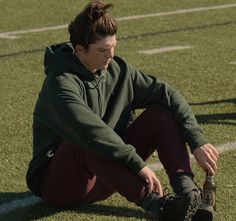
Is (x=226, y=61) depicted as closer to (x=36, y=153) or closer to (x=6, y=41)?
(x=6, y=41)

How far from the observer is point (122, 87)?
4.18 m

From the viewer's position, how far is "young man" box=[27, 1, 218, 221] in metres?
3.80

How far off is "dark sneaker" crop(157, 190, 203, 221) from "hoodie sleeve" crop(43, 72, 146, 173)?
22 cm

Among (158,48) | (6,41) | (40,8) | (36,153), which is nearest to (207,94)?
(158,48)

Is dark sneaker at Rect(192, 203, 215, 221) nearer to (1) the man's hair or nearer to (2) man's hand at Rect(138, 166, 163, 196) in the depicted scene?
(2) man's hand at Rect(138, 166, 163, 196)

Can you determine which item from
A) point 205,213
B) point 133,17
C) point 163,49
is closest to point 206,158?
point 205,213

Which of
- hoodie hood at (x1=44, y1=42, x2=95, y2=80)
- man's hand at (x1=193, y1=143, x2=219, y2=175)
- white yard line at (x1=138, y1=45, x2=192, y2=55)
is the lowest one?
white yard line at (x1=138, y1=45, x2=192, y2=55)

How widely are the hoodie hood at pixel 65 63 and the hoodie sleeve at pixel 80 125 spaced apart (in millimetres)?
70

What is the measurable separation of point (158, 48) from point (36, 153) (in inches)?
213

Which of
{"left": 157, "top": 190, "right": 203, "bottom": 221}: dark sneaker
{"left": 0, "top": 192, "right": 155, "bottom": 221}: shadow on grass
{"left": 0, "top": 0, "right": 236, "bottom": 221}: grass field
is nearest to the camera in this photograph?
{"left": 157, "top": 190, "right": 203, "bottom": 221}: dark sneaker

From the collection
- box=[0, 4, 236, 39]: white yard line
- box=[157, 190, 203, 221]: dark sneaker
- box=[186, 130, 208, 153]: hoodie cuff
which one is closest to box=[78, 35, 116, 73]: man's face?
box=[186, 130, 208, 153]: hoodie cuff

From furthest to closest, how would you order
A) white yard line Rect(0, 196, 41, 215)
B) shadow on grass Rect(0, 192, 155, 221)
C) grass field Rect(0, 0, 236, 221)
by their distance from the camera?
grass field Rect(0, 0, 236, 221)
white yard line Rect(0, 196, 41, 215)
shadow on grass Rect(0, 192, 155, 221)

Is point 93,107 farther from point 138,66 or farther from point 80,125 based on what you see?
point 138,66

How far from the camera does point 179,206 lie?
3750 millimetres
